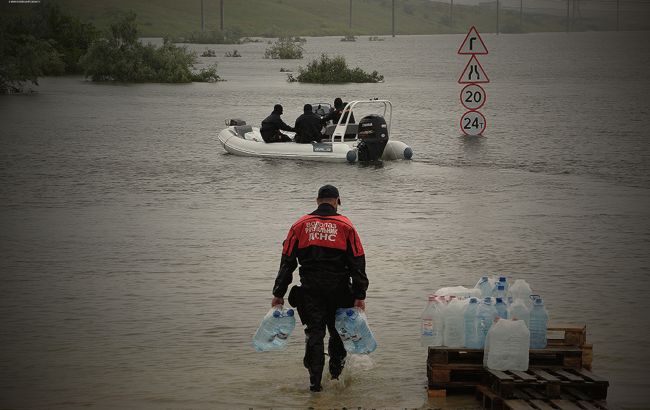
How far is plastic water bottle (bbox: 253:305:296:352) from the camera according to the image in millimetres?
9766

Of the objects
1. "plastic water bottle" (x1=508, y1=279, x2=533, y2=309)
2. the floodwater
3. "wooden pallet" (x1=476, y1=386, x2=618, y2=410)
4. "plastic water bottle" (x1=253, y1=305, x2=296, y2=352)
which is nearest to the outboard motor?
the floodwater

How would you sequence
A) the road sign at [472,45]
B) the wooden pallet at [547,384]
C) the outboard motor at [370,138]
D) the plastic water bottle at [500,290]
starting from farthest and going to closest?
the road sign at [472,45] < the outboard motor at [370,138] < the plastic water bottle at [500,290] < the wooden pallet at [547,384]

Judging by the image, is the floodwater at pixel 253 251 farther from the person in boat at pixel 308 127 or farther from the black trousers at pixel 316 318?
the person in boat at pixel 308 127

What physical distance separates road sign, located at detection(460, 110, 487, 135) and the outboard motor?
31.6 ft

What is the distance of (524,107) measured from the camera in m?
54.2

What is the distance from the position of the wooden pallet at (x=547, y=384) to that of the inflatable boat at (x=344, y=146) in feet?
56.7

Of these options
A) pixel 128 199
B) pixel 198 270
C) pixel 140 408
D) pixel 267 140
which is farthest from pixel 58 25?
pixel 140 408

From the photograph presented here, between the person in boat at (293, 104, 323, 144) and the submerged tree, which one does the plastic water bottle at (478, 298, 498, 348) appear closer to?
the person in boat at (293, 104, 323, 144)

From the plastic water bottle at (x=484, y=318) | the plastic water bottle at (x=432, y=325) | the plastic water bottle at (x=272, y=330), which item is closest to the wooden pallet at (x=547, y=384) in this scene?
the plastic water bottle at (x=484, y=318)

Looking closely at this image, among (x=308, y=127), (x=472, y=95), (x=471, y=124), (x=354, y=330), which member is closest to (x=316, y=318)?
(x=354, y=330)

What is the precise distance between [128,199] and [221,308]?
396 inches

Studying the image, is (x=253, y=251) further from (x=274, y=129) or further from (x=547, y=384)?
(x=274, y=129)

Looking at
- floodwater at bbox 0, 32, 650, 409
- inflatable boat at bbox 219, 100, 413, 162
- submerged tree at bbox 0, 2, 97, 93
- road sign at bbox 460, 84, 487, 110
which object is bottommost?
floodwater at bbox 0, 32, 650, 409

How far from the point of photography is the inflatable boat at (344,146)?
26.9m
